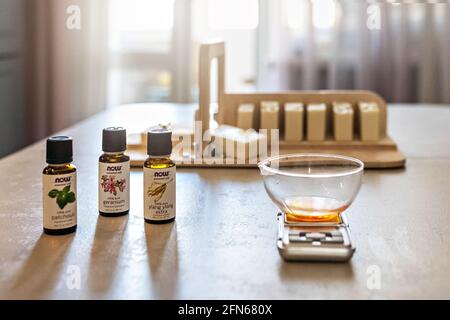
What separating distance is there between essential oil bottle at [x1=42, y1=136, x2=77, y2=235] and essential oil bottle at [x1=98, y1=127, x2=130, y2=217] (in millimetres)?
71

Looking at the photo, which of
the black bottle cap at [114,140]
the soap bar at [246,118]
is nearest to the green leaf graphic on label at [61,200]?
the black bottle cap at [114,140]

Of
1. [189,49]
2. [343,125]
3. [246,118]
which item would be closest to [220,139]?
[246,118]

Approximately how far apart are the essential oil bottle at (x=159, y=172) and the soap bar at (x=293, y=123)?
688 millimetres

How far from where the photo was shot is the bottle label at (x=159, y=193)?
0.90m

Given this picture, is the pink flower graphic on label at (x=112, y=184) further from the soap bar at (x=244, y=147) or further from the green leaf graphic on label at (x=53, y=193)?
the soap bar at (x=244, y=147)

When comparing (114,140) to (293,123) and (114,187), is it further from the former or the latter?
(293,123)

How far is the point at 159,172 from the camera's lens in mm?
901

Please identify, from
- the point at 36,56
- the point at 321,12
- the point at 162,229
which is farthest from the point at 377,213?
the point at 36,56

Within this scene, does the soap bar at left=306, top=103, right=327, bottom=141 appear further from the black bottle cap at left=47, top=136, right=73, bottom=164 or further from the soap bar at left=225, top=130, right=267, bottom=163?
the black bottle cap at left=47, top=136, right=73, bottom=164

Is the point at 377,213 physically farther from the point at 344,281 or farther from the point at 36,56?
the point at 36,56

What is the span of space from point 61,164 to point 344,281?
1.35 feet

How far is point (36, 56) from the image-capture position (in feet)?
10.4

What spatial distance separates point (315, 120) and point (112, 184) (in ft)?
2.41

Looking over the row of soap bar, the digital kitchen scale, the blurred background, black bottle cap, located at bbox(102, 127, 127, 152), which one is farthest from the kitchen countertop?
the blurred background
